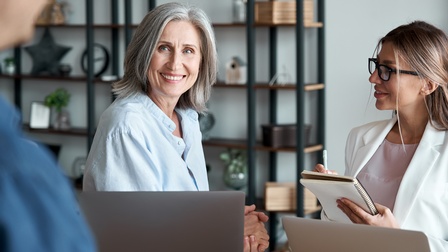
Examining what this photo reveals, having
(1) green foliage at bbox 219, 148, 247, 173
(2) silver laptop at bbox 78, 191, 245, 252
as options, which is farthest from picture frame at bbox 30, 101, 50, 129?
(2) silver laptop at bbox 78, 191, 245, 252

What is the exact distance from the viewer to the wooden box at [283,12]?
5496 millimetres

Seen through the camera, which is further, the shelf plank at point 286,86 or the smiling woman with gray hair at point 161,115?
the shelf plank at point 286,86

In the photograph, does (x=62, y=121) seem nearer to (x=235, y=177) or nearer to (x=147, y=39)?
(x=235, y=177)

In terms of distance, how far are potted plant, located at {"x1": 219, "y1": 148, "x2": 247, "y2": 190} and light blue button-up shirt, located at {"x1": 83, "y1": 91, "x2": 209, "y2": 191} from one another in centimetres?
331

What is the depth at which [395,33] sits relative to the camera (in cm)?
272

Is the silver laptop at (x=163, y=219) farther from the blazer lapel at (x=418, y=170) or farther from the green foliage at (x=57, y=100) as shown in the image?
the green foliage at (x=57, y=100)

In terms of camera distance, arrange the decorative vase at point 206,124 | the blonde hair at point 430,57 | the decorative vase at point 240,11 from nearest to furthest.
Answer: the blonde hair at point 430,57, the decorative vase at point 240,11, the decorative vase at point 206,124

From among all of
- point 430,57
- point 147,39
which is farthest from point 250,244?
point 430,57

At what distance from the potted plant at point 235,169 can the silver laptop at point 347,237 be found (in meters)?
3.69

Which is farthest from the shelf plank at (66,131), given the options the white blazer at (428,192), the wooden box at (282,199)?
the white blazer at (428,192)

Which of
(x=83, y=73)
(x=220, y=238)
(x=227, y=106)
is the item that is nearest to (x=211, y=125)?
(x=227, y=106)

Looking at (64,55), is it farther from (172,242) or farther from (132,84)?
(172,242)

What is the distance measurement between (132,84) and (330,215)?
2.58 ft

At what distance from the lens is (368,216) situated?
2361mm
